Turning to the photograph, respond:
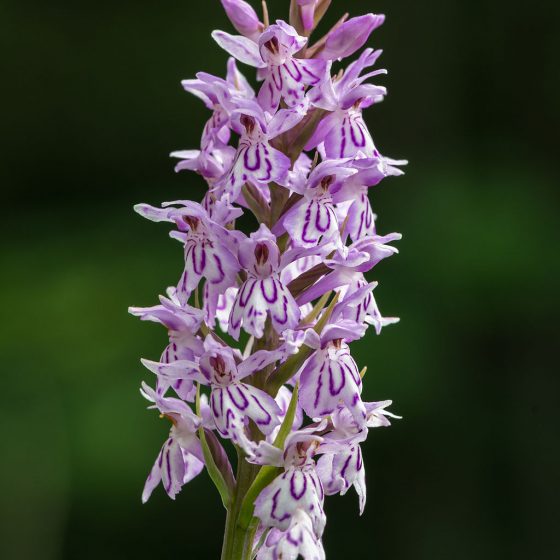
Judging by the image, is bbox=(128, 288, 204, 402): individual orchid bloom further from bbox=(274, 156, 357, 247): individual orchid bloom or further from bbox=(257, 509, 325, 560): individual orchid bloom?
bbox=(257, 509, 325, 560): individual orchid bloom

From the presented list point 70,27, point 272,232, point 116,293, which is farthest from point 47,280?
point 272,232

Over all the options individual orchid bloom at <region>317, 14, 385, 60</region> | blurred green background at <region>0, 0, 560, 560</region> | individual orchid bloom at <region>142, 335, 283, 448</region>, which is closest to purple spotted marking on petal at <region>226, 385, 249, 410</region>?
individual orchid bloom at <region>142, 335, 283, 448</region>

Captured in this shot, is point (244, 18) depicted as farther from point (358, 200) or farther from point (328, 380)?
point (328, 380)

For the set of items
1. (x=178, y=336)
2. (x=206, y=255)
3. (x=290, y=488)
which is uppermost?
(x=206, y=255)

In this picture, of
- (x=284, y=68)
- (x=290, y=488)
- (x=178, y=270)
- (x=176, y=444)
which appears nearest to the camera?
(x=290, y=488)

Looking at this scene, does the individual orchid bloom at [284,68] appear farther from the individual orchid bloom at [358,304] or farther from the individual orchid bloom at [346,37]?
the individual orchid bloom at [358,304]

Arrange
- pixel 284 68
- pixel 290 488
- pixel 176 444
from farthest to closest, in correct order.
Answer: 1. pixel 176 444
2. pixel 284 68
3. pixel 290 488

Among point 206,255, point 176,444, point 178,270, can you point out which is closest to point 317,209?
point 206,255
